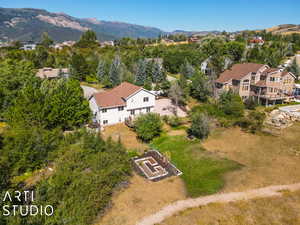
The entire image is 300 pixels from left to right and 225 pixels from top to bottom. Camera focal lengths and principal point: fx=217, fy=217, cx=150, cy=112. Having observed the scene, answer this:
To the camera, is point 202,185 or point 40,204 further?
point 202,185

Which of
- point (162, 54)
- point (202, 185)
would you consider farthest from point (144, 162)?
point (162, 54)

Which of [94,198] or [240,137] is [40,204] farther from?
[240,137]

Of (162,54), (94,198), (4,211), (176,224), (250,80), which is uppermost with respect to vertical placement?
(162,54)

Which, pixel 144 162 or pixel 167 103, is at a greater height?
pixel 167 103

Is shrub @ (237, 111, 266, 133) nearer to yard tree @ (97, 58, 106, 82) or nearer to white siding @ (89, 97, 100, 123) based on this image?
white siding @ (89, 97, 100, 123)

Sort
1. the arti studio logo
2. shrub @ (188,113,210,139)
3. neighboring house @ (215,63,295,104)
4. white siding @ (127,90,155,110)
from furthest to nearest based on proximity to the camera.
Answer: neighboring house @ (215,63,295,104) → white siding @ (127,90,155,110) → shrub @ (188,113,210,139) → the arti studio logo

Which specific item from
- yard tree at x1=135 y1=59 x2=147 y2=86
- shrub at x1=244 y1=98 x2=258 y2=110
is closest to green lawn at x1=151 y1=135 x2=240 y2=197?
shrub at x1=244 y1=98 x2=258 y2=110

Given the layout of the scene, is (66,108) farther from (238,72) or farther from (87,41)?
(87,41)
